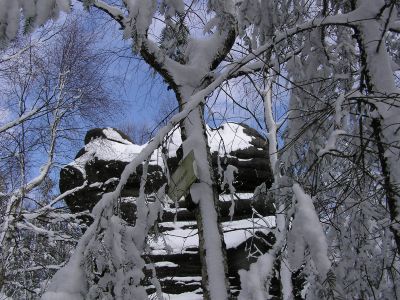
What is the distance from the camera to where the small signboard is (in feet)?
8.28

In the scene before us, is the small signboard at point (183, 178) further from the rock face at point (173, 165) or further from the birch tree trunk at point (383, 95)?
the rock face at point (173, 165)

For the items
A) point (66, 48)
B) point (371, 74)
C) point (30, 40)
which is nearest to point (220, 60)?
point (371, 74)

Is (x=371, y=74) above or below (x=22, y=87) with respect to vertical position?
below

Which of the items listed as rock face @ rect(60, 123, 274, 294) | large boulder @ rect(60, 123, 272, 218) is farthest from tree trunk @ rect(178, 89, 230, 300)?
large boulder @ rect(60, 123, 272, 218)

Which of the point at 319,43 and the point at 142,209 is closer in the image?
the point at 142,209

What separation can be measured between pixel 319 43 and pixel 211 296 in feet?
7.85

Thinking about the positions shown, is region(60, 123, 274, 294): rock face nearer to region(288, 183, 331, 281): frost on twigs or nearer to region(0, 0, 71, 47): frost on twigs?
region(0, 0, 71, 47): frost on twigs

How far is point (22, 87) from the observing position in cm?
981

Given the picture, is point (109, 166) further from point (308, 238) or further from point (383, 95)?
point (308, 238)

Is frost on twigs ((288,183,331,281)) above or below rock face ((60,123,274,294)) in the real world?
below

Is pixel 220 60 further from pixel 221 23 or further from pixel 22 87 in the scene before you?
pixel 22 87

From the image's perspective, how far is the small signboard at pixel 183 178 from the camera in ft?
8.28

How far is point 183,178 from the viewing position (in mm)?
2590

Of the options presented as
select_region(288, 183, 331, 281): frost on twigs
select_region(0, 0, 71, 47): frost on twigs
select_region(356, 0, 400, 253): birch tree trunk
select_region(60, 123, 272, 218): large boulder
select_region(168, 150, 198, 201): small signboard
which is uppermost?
select_region(60, 123, 272, 218): large boulder
